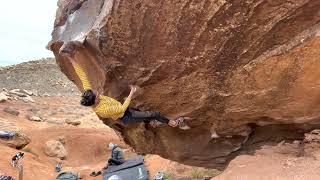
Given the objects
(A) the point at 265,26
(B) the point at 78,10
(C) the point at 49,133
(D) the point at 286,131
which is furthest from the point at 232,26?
(C) the point at 49,133

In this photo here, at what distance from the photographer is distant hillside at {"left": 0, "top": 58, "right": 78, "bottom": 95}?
32.0 metres

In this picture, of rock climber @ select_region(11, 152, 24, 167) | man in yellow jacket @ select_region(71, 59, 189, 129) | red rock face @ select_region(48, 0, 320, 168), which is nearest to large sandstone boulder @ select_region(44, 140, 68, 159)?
rock climber @ select_region(11, 152, 24, 167)

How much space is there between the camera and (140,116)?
7070 millimetres

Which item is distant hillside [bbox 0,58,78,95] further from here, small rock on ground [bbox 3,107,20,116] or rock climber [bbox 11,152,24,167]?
rock climber [bbox 11,152,24,167]

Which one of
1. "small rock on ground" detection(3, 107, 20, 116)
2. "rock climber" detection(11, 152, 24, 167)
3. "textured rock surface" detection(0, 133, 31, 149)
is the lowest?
"rock climber" detection(11, 152, 24, 167)

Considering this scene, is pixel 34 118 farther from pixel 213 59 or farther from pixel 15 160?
pixel 213 59

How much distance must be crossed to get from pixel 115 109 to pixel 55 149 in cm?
1169

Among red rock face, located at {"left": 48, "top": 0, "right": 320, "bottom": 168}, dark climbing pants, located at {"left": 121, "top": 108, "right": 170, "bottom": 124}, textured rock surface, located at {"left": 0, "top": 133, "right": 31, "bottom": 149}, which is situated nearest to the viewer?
red rock face, located at {"left": 48, "top": 0, "right": 320, "bottom": 168}

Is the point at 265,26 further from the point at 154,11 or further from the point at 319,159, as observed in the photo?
the point at 319,159

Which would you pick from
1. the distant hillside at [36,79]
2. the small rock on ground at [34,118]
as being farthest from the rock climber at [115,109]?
the distant hillside at [36,79]

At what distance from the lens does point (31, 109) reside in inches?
958

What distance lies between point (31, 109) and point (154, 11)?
64.3 feet

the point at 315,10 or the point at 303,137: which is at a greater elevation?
the point at 315,10

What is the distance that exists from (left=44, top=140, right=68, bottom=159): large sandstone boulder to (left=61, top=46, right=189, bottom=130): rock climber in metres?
10.4
